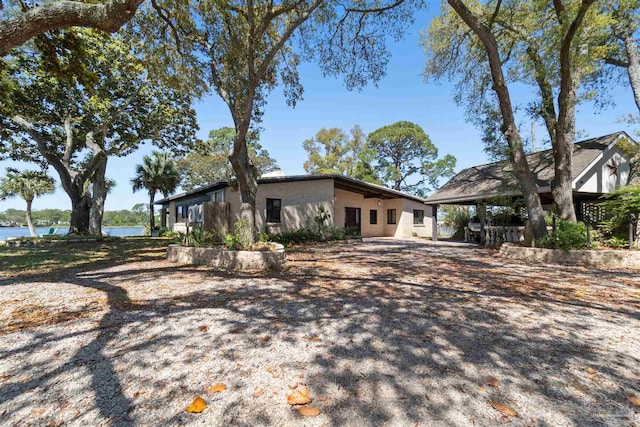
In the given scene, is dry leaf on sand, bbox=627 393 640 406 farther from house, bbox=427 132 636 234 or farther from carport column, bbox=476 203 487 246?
carport column, bbox=476 203 487 246

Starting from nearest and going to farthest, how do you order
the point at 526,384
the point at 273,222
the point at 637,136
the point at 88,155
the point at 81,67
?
1. the point at 526,384
2. the point at 81,67
3. the point at 637,136
4. the point at 273,222
5. the point at 88,155

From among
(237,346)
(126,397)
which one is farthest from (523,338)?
(126,397)

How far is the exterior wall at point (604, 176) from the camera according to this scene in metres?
10.4

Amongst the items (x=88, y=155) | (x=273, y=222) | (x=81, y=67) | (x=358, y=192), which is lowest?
(x=273, y=222)

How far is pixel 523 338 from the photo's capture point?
2760 mm

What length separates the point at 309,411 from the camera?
1734 millimetres

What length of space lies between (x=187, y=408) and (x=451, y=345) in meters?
2.23

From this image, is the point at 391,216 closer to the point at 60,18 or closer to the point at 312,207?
the point at 312,207

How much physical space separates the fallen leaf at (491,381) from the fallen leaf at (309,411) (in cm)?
127

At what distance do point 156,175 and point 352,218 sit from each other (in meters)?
16.4

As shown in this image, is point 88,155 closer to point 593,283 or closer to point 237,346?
point 237,346

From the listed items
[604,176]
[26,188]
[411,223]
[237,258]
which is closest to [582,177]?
[604,176]

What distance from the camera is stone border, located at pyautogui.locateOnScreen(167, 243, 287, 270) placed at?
6.28m

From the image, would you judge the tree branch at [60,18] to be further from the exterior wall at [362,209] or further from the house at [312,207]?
the exterior wall at [362,209]
